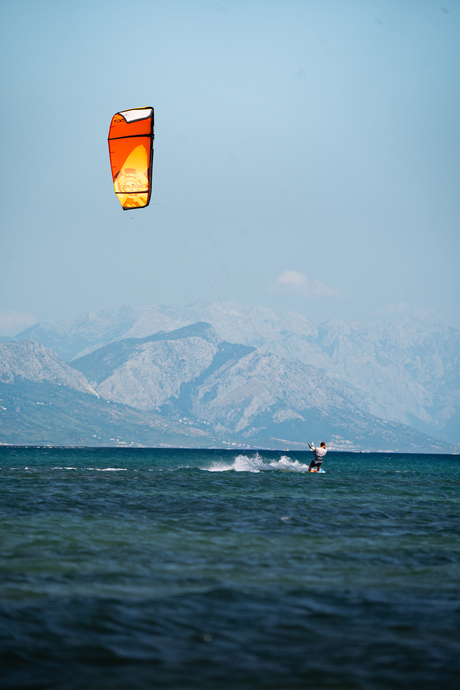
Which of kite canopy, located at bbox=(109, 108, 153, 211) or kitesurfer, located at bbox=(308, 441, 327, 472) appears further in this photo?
kitesurfer, located at bbox=(308, 441, 327, 472)

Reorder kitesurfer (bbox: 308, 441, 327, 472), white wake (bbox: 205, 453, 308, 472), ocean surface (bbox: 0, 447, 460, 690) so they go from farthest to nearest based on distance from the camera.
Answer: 1. white wake (bbox: 205, 453, 308, 472)
2. kitesurfer (bbox: 308, 441, 327, 472)
3. ocean surface (bbox: 0, 447, 460, 690)

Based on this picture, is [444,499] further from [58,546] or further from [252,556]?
[58,546]

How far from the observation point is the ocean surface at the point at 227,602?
27.5 feet

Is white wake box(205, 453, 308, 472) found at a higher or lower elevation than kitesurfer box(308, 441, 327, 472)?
lower

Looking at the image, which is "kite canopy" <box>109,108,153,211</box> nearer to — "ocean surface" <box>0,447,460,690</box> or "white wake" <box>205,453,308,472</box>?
"ocean surface" <box>0,447,460,690</box>

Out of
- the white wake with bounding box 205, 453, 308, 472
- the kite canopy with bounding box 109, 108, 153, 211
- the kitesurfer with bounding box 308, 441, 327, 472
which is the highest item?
the kite canopy with bounding box 109, 108, 153, 211

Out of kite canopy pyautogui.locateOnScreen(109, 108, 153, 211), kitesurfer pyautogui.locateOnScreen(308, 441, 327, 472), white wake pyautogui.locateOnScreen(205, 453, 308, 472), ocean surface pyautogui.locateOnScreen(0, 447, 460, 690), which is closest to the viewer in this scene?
ocean surface pyautogui.locateOnScreen(0, 447, 460, 690)

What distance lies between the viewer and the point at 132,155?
30719 millimetres

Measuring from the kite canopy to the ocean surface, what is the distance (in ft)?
49.5

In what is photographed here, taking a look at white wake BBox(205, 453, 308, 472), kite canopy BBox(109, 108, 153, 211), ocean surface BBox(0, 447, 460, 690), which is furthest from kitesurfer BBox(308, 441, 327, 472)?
ocean surface BBox(0, 447, 460, 690)

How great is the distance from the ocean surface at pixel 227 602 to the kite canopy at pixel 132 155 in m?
15.1

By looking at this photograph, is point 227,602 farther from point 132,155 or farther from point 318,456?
point 318,456

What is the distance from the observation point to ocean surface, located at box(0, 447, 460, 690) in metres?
8.38

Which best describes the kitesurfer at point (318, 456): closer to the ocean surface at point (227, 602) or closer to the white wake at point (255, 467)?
the white wake at point (255, 467)
